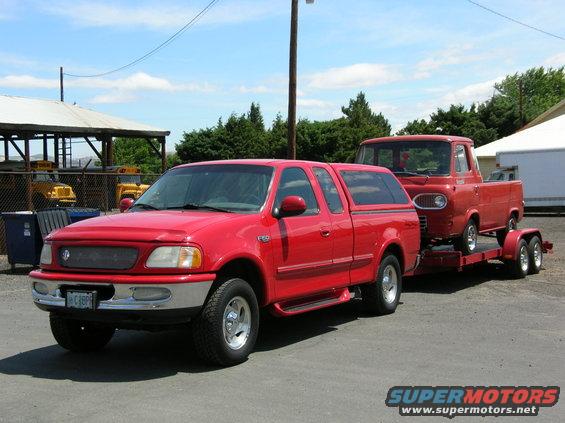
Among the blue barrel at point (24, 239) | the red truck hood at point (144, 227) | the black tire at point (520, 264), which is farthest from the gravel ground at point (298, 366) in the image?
the blue barrel at point (24, 239)

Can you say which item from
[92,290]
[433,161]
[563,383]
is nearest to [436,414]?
[563,383]

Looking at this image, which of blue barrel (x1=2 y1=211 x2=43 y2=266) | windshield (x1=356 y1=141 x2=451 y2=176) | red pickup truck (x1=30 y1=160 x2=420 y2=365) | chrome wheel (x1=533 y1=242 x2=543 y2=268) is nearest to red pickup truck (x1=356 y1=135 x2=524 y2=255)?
windshield (x1=356 y1=141 x2=451 y2=176)

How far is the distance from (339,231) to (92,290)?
117 inches

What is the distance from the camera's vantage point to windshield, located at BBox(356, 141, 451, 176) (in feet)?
37.4

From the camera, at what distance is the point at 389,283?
30.5 feet

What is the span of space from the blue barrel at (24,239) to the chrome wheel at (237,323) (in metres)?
8.47

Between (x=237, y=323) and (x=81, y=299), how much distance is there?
1423 mm

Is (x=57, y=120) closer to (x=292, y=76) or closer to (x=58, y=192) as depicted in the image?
(x=58, y=192)

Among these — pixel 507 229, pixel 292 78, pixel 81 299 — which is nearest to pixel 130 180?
pixel 292 78

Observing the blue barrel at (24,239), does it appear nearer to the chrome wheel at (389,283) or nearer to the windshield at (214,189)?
the windshield at (214,189)

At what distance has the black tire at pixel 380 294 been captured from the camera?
889 centimetres

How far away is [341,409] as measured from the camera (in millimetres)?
5156

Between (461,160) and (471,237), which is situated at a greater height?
(461,160)

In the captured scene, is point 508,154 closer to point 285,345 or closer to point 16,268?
point 16,268
